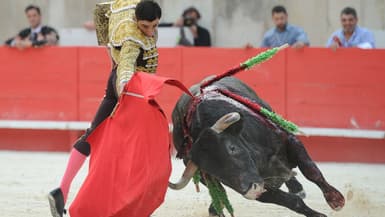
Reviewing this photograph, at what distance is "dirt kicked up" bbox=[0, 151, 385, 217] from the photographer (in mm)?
5770

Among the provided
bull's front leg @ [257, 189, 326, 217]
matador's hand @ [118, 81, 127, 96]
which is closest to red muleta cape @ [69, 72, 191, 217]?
matador's hand @ [118, 81, 127, 96]

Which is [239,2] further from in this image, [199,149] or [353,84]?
[199,149]

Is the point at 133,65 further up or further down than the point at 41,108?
further up

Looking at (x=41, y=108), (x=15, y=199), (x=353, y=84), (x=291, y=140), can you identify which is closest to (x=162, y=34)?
(x=41, y=108)

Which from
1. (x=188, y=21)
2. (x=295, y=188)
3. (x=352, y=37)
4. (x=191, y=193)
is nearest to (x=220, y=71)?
(x=188, y=21)

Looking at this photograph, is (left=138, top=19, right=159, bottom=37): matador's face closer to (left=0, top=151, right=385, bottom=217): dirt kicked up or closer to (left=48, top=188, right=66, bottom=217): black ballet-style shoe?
(left=48, top=188, right=66, bottom=217): black ballet-style shoe

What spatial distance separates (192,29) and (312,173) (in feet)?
15.1

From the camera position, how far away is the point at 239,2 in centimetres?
1051

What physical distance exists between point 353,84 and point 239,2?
2.39m

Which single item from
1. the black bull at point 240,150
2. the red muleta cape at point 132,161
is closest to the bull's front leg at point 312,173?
the black bull at point 240,150

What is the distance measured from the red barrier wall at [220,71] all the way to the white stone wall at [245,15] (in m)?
1.49

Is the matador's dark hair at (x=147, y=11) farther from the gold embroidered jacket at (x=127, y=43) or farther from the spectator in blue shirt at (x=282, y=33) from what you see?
the spectator in blue shirt at (x=282, y=33)

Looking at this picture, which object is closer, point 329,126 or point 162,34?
point 329,126

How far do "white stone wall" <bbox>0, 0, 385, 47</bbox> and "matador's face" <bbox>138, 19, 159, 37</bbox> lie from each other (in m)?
5.34
